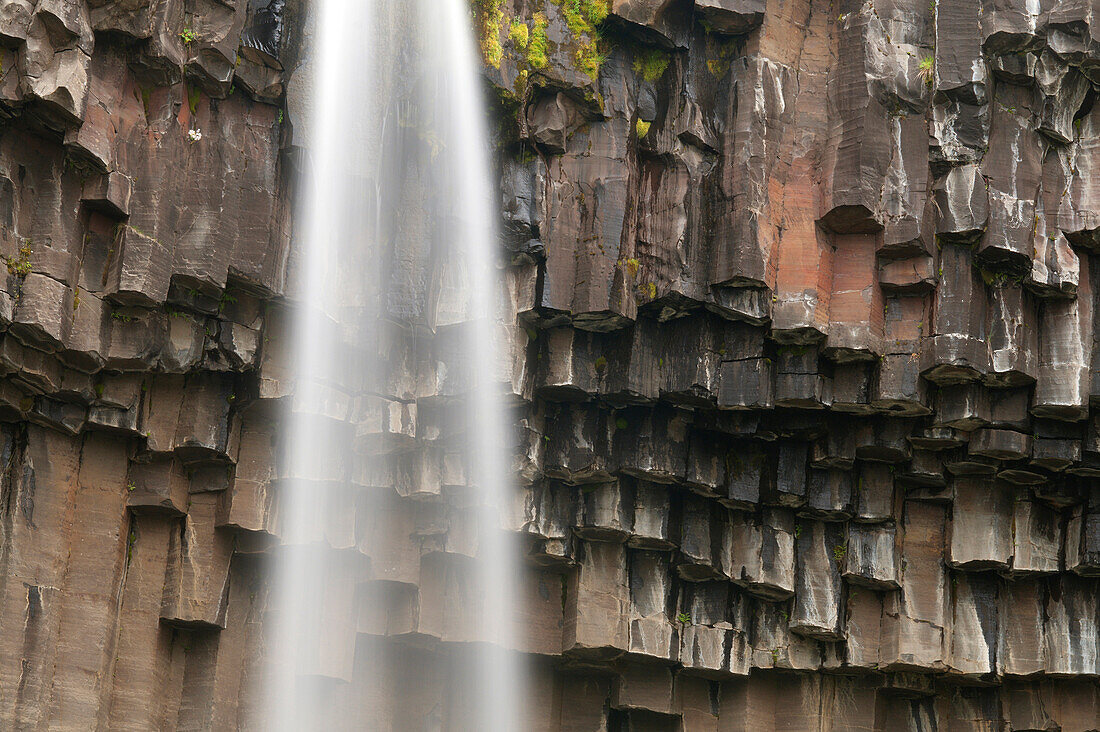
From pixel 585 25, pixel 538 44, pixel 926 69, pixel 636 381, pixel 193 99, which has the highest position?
pixel 585 25

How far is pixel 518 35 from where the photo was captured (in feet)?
48.8

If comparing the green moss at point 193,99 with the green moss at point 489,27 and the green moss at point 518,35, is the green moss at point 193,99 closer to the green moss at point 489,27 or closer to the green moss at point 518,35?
the green moss at point 489,27

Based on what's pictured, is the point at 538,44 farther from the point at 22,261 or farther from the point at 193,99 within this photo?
the point at 22,261

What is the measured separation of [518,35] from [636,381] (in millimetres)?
4925

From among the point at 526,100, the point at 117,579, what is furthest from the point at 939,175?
the point at 117,579

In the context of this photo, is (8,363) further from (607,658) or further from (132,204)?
(607,658)

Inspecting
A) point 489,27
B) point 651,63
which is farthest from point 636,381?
point 489,27

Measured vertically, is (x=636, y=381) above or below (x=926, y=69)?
below

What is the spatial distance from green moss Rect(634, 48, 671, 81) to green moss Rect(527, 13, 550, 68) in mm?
1436

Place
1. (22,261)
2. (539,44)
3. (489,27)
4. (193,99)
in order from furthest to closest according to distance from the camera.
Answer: (539,44), (489,27), (193,99), (22,261)

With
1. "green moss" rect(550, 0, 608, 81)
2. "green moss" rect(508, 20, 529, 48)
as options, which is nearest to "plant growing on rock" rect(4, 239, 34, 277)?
"green moss" rect(508, 20, 529, 48)

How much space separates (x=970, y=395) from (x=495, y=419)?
6.49 m

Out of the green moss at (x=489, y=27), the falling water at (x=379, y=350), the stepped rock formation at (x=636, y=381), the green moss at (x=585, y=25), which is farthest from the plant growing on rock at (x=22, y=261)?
the green moss at (x=585, y=25)

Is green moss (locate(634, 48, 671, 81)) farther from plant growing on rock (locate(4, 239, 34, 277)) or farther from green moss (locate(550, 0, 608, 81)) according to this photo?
plant growing on rock (locate(4, 239, 34, 277))
